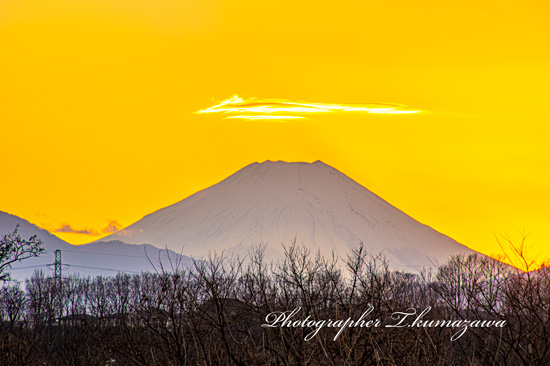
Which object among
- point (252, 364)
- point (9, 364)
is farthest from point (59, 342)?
point (252, 364)

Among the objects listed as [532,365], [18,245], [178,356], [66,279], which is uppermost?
[66,279]

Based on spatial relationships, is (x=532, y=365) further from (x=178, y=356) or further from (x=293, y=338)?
(x=178, y=356)

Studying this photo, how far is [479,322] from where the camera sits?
17188 millimetres

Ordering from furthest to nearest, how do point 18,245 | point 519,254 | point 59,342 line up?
point 59,342
point 18,245
point 519,254

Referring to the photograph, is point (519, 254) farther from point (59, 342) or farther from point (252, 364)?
point (59, 342)

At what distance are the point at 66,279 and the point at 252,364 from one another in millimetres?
146921

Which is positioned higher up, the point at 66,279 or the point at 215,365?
the point at 66,279

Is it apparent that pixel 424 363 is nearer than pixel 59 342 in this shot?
Yes

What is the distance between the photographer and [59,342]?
5888 centimetres

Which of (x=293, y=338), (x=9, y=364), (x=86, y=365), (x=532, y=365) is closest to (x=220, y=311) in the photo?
(x=293, y=338)

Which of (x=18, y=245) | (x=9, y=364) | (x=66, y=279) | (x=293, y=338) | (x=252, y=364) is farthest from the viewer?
(x=66, y=279)
